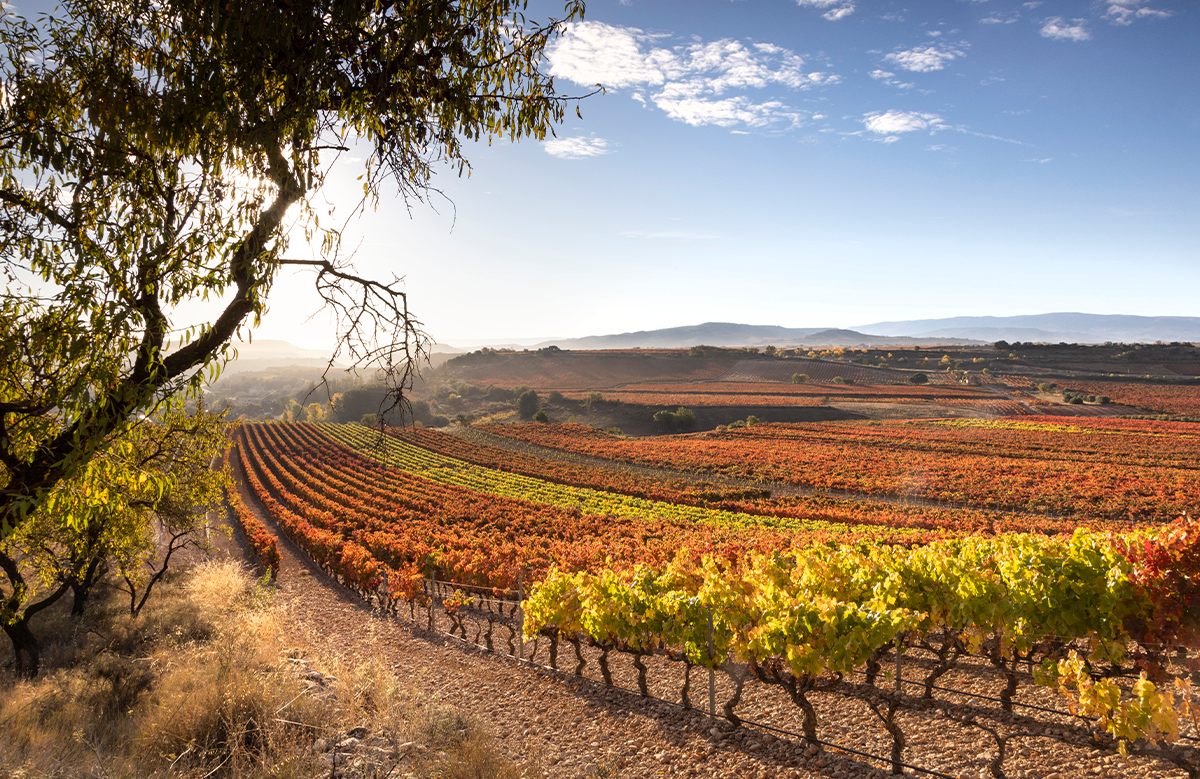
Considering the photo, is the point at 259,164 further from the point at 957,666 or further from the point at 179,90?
the point at 957,666

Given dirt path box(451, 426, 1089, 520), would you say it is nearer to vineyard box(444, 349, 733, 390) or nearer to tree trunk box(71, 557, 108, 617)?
tree trunk box(71, 557, 108, 617)

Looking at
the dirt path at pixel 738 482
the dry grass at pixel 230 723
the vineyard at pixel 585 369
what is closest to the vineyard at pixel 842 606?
the dirt path at pixel 738 482

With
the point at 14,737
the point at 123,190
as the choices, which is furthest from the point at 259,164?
the point at 14,737

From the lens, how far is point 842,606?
7.08 meters

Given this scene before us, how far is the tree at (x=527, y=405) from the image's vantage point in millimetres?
106438

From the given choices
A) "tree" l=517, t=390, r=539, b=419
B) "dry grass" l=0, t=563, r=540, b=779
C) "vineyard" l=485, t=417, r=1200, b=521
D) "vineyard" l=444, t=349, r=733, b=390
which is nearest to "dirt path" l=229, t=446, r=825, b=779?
"dry grass" l=0, t=563, r=540, b=779

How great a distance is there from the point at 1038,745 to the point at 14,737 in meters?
11.9

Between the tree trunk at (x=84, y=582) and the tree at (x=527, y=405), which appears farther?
the tree at (x=527, y=405)

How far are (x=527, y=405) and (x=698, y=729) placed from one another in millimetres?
101259

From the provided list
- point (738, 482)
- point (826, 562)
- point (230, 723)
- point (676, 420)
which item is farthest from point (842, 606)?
point (676, 420)

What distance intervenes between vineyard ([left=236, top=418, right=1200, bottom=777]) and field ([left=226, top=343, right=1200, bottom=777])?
0.05m

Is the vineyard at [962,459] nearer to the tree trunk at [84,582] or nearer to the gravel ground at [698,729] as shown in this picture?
the gravel ground at [698,729]

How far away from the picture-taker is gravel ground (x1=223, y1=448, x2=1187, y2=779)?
6.43 meters

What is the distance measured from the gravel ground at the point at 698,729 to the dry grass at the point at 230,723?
1170 mm
